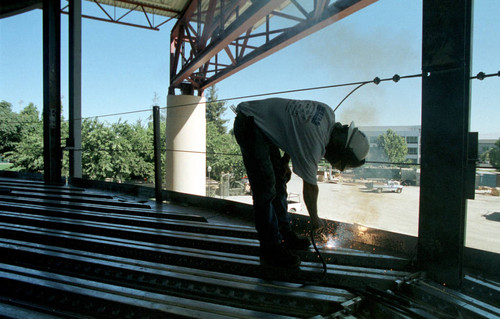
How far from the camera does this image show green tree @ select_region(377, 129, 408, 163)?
2557mm

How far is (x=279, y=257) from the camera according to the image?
1.69 m

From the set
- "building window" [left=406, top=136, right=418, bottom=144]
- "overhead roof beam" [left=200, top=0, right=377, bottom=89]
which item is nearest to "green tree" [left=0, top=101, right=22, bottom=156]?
"overhead roof beam" [left=200, top=0, right=377, bottom=89]

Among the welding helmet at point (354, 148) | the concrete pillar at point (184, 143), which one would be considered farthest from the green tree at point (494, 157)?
the concrete pillar at point (184, 143)

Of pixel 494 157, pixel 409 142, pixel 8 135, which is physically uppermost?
pixel 8 135

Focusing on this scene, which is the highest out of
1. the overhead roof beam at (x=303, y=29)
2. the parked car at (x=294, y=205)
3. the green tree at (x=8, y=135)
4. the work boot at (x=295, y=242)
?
the overhead roof beam at (x=303, y=29)

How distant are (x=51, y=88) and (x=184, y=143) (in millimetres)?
4550

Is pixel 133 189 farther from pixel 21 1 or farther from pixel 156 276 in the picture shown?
pixel 21 1

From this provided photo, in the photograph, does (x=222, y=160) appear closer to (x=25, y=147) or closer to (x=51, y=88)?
(x=25, y=147)

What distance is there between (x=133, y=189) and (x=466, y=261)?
4.04 meters

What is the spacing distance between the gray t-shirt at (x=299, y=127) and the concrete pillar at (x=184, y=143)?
797cm

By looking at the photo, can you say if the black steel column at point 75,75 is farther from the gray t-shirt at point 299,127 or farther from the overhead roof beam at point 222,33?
the gray t-shirt at point 299,127

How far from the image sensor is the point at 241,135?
1.78 m

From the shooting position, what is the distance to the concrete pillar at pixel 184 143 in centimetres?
952

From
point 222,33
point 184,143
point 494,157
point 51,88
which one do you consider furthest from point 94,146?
point 494,157
